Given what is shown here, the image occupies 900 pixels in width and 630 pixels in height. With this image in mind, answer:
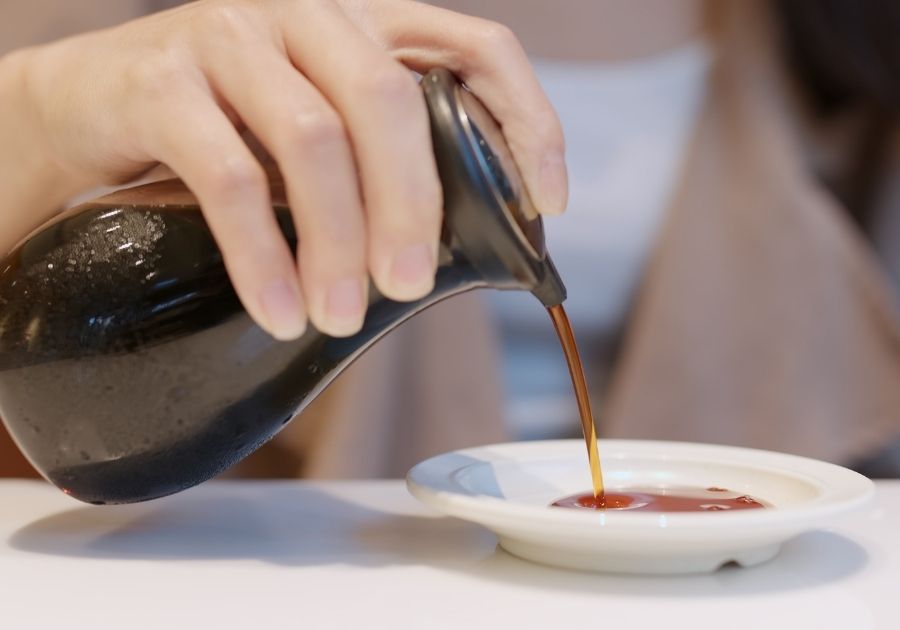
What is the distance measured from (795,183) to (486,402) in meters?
0.53

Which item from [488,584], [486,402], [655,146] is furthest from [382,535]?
[655,146]

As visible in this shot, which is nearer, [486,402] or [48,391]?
[48,391]

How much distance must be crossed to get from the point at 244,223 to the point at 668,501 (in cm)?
30

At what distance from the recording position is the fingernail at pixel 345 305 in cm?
50

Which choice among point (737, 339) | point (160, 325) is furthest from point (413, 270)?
point (737, 339)

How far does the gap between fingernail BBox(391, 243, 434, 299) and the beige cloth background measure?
29.6 inches

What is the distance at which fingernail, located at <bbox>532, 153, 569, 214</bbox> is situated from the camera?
1.80ft

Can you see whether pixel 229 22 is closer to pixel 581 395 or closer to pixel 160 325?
pixel 160 325

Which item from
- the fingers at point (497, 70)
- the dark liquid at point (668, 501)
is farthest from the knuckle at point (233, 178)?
the dark liquid at point (668, 501)

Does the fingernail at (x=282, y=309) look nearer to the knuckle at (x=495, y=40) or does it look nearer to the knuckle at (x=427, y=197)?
the knuckle at (x=427, y=197)

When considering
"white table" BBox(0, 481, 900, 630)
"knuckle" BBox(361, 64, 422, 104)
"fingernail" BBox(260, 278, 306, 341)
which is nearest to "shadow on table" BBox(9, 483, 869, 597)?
"white table" BBox(0, 481, 900, 630)

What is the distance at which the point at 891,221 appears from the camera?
4.74ft

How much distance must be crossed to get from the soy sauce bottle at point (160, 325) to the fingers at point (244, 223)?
1.2 inches

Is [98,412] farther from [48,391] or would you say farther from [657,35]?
[657,35]
